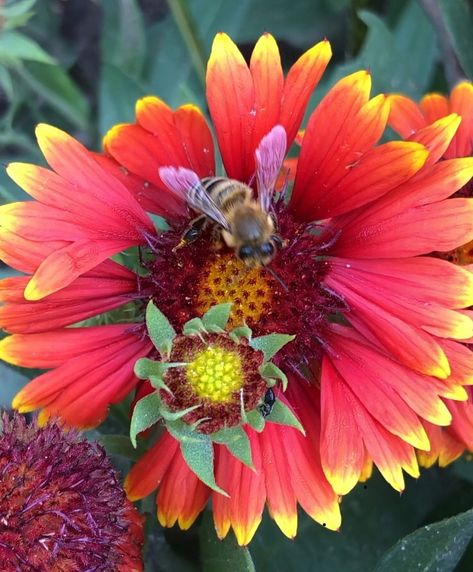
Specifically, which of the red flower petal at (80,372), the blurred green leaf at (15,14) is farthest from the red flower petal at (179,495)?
the blurred green leaf at (15,14)

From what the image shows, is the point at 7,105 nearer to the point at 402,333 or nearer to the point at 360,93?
the point at 360,93

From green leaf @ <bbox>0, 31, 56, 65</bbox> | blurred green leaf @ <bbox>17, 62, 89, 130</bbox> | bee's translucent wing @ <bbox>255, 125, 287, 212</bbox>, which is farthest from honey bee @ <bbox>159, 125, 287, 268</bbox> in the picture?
blurred green leaf @ <bbox>17, 62, 89, 130</bbox>

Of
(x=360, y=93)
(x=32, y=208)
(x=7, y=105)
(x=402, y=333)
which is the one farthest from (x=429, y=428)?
(x=7, y=105)

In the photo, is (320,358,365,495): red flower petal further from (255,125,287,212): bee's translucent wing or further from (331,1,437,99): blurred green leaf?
(331,1,437,99): blurred green leaf

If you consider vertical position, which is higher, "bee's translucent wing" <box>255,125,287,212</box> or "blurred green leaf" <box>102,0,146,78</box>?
"blurred green leaf" <box>102,0,146,78</box>

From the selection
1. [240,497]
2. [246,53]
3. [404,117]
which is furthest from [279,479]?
[246,53]

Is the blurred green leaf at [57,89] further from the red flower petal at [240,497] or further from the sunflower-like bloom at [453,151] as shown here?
the red flower petal at [240,497]

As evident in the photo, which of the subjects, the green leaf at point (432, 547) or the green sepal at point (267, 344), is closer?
the green sepal at point (267, 344)
